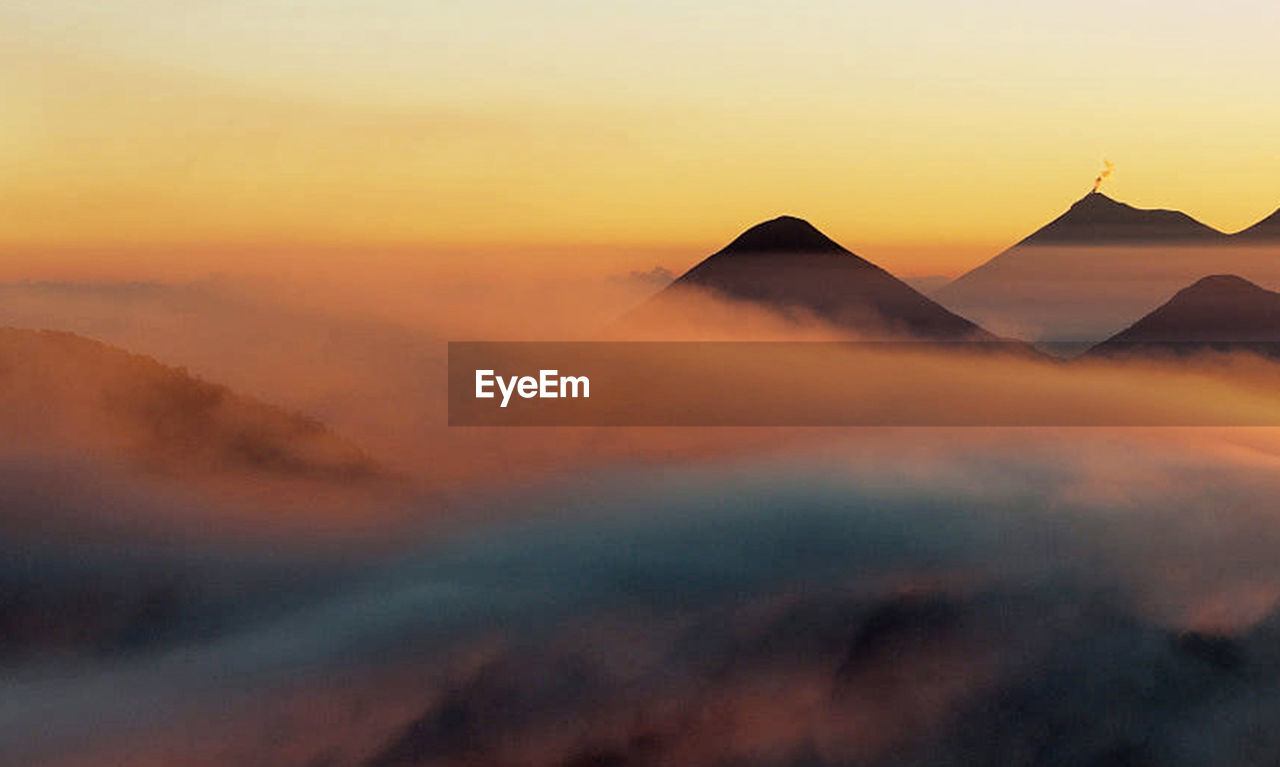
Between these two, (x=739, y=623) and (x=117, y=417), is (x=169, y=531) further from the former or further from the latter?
(x=739, y=623)

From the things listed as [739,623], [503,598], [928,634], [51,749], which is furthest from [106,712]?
[928,634]

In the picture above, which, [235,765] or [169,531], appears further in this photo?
[169,531]

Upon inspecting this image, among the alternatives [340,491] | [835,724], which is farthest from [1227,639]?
[340,491]

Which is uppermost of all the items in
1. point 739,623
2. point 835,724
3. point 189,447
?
point 189,447

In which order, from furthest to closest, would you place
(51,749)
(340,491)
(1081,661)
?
(340,491), (1081,661), (51,749)

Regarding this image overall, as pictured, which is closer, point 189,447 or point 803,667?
point 803,667

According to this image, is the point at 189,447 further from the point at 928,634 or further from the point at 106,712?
the point at 928,634

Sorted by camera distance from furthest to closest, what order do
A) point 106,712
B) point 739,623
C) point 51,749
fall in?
point 739,623, point 106,712, point 51,749

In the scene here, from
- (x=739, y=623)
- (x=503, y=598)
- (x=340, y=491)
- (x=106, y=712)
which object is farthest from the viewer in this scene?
(x=340, y=491)

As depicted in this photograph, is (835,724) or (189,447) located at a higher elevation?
(189,447)
